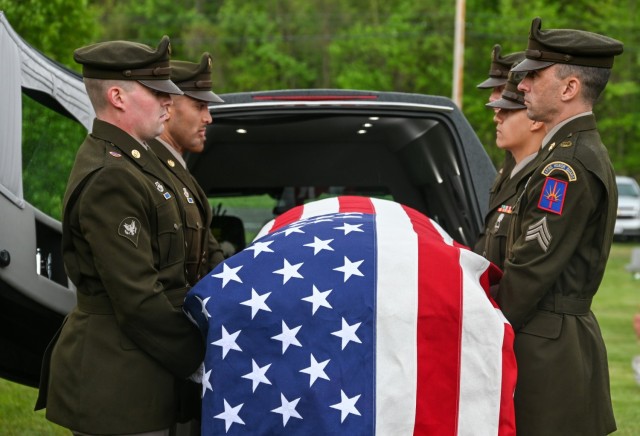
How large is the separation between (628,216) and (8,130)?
76.2 ft

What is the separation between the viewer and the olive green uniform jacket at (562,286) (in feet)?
10.2

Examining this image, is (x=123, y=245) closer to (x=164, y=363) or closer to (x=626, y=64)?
(x=164, y=363)

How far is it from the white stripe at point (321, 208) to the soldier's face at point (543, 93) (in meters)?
0.67

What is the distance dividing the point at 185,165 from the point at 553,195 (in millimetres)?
1301

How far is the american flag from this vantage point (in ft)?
9.00

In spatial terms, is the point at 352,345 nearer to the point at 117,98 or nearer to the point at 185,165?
the point at 117,98

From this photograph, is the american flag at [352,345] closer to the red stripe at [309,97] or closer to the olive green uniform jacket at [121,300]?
the olive green uniform jacket at [121,300]

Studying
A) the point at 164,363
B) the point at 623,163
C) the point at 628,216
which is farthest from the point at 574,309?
the point at 623,163

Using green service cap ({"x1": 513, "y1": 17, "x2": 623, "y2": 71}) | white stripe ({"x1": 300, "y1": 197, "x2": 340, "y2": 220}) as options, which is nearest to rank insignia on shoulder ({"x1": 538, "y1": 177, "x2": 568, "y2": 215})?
green service cap ({"x1": 513, "y1": 17, "x2": 623, "y2": 71})

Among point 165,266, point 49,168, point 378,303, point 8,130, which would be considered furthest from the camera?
point 49,168

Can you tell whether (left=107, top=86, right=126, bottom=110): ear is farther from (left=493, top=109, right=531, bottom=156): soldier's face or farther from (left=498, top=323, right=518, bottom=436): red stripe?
(left=493, top=109, right=531, bottom=156): soldier's face

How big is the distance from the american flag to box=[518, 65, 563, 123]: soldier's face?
74 cm

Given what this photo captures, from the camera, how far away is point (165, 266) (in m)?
3.17

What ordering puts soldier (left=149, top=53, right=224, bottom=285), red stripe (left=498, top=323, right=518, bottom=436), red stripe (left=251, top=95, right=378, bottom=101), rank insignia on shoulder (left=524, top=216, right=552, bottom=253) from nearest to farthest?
red stripe (left=498, top=323, right=518, bottom=436) < rank insignia on shoulder (left=524, top=216, right=552, bottom=253) < soldier (left=149, top=53, right=224, bottom=285) < red stripe (left=251, top=95, right=378, bottom=101)
